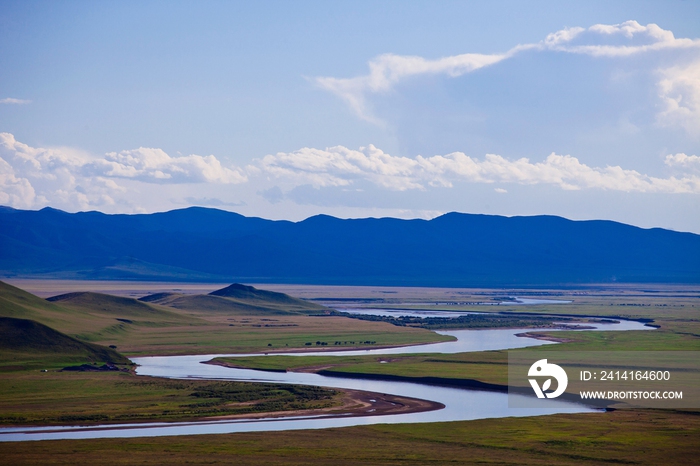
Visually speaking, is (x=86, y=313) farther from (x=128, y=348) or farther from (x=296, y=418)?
(x=296, y=418)

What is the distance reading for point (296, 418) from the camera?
Answer: 5650 cm

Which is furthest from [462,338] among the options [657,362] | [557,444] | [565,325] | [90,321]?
[557,444]

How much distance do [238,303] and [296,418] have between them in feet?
371

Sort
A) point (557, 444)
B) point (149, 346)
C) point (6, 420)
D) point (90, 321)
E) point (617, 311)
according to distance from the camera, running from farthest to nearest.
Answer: point (617, 311) < point (90, 321) < point (149, 346) < point (6, 420) < point (557, 444)

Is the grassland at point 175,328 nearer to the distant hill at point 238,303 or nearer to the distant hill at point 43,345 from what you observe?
the distant hill at point 43,345

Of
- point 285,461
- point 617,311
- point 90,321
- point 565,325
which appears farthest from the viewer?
point 617,311

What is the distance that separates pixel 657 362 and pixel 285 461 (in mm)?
48349

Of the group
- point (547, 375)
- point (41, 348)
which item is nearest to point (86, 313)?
point (41, 348)

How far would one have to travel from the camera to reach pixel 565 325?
132125mm

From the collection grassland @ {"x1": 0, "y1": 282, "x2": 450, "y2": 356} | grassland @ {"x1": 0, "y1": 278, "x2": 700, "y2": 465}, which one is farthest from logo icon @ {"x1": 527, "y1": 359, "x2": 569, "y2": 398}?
grassland @ {"x1": 0, "y1": 282, "x2": 450, "y2": 356}

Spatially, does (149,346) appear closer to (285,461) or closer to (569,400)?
(569,400)

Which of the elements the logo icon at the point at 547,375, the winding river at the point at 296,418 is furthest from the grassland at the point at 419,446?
the logo icon at the point at 547,375

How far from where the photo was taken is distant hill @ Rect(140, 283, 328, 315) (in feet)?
524

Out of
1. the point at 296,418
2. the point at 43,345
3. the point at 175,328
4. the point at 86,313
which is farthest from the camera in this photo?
the point at 175,328
